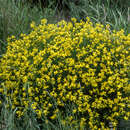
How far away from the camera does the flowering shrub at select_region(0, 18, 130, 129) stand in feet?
9.25

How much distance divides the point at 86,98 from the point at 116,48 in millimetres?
713

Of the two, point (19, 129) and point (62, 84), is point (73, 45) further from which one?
point (19, 129)

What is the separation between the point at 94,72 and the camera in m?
3.00

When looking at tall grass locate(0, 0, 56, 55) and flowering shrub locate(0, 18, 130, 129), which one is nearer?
flowering shrub locate(0, 18, 130, 129)

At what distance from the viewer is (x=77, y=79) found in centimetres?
304

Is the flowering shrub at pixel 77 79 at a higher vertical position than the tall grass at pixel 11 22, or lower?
lower

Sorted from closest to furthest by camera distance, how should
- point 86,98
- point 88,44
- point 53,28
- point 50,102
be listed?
point 86,98 < point 50,102 < point 88,44 < point 53,28

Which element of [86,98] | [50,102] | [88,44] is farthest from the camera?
[88,44]

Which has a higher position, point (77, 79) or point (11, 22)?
point (11, 22)

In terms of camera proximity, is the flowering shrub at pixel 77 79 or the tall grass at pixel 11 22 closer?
the flowering shrub at pixel 77 79

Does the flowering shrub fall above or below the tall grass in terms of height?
below

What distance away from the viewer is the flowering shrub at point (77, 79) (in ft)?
9.25

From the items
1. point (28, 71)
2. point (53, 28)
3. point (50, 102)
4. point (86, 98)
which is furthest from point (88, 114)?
point (53, 28)

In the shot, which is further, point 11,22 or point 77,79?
point 11,22
